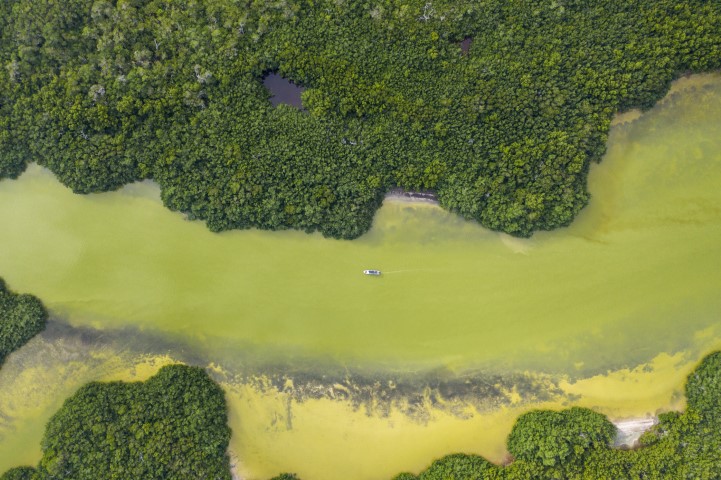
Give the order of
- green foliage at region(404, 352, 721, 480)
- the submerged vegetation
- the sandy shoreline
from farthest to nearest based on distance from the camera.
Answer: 1. the sandy shoreline
2. the submerged vegetation
3. green foliage at region(404, 352, 721, 480)

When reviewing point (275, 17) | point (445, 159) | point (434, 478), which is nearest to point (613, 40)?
point (445, 159)

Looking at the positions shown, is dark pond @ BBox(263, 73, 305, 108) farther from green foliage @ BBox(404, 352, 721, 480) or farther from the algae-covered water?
green foliage @ BBox(404, 352, 721, 480)

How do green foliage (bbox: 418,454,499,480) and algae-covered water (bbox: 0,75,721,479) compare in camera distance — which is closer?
green foliage (bbox: 418,454,499,480)

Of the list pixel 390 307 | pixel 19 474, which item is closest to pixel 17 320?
pixel 19 474

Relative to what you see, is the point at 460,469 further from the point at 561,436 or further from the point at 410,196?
the point at 410,196

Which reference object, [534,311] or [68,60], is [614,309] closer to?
[534,311]

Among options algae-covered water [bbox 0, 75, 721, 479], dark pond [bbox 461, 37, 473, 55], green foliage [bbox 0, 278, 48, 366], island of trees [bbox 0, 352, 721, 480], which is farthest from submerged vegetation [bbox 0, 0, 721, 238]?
island of trees [bbox 0, 352, 721, 480]
